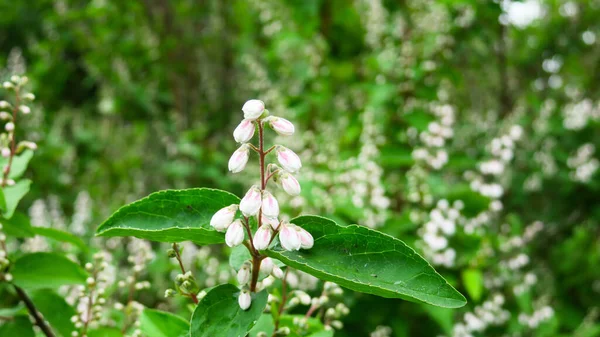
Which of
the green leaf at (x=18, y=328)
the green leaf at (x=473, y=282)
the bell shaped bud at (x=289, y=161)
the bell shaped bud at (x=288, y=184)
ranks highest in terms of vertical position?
the green leaf at (x=473, y=282)

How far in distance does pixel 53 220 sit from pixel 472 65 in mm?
3370

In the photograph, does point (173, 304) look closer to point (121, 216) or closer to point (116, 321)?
point (116, 321)

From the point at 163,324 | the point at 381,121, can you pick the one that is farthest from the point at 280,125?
the point at 381,121

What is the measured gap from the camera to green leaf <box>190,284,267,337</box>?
2.81 ft

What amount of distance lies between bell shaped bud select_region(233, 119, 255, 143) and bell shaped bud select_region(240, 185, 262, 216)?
3.2 inches

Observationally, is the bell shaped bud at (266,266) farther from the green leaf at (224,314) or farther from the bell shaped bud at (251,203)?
the bell shaped bud at (251,203)

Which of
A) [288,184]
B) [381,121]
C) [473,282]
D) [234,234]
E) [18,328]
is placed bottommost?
[18,328]

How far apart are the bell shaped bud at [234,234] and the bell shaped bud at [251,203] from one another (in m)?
0.02

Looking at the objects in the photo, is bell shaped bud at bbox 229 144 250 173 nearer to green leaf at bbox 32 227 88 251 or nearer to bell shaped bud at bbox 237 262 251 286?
Answer: bell shaped bud at bbox 237 262 251 286

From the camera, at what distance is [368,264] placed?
84cm

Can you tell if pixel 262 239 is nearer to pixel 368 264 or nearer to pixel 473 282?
pixel 368 264

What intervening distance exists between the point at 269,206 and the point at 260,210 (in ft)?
0.19

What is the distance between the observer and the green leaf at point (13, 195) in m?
1.14

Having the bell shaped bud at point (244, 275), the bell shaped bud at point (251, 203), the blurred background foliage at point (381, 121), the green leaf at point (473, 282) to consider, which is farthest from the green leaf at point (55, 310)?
the green leaf at point (473, 282)
